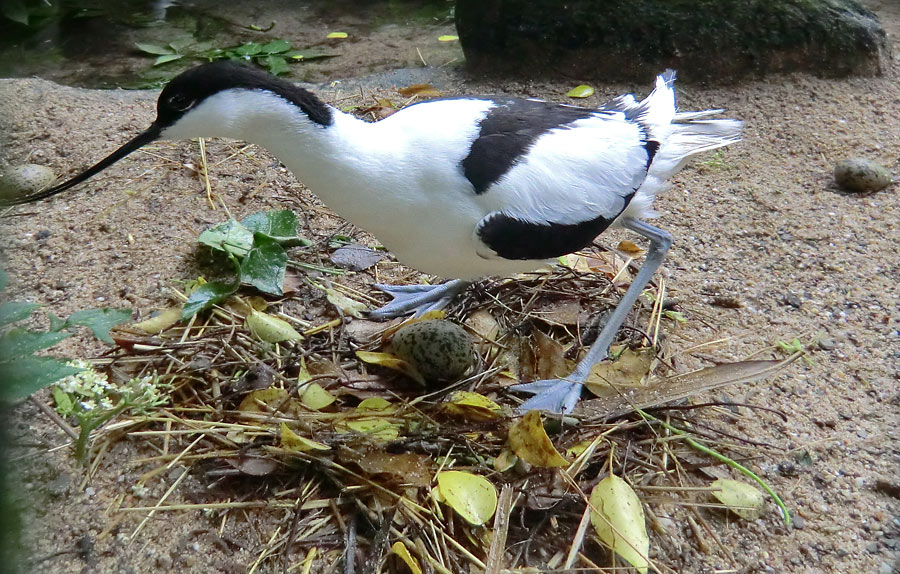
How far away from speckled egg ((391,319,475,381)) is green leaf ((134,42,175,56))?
3070mm

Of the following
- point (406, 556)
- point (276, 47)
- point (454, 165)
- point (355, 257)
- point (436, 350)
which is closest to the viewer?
point (406, 556)

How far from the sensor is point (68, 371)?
110 centimetres

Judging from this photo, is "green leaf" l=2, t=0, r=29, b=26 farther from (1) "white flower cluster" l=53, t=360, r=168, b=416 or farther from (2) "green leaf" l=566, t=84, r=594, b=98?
(1) "white flower cluster" l=53, t=360, r=168, b=416

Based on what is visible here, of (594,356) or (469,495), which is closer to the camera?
(469,495)

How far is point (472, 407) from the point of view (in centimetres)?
157

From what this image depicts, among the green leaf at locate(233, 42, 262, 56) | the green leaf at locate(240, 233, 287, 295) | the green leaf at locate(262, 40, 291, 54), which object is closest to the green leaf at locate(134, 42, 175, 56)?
the green leaf at locate(233, 42, 262, 56)

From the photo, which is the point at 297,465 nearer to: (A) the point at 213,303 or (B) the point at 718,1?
(A) the point at 213,303

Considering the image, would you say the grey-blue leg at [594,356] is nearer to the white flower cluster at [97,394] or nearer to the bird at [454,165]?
the bird at [454,165]

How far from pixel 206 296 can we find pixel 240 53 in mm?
2530

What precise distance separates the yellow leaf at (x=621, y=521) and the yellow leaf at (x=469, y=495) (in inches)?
8.1

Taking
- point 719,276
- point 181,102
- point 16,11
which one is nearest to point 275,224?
point 181,102

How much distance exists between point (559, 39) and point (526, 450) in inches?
99.4

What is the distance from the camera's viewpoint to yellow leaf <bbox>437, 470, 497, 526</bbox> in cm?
131

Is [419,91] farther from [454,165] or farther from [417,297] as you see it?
[454,165]
